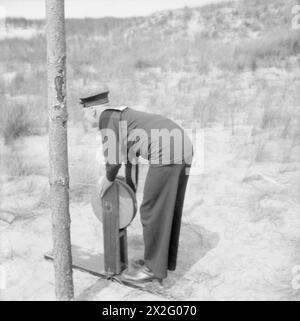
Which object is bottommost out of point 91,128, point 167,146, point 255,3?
point 91,128

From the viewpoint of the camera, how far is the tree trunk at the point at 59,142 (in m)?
2.70

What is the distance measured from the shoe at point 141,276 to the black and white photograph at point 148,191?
0.04 feet

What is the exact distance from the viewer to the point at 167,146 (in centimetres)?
337

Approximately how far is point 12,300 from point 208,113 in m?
5.98

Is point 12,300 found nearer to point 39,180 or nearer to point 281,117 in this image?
point 39,180

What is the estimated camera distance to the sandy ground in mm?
3693

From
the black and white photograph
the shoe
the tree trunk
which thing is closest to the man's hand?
the black and white photograph

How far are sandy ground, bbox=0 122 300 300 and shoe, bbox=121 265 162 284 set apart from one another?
0.08 metres

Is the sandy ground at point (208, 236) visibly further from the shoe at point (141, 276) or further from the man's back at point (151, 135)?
the man's back at point (151, 135)

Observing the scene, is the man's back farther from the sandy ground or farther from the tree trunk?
the sandy ground

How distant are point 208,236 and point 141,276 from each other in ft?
3.74

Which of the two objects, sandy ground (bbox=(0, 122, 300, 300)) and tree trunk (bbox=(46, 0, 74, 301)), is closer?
tree trunk (bbox=(46, 0, 74, 301))
